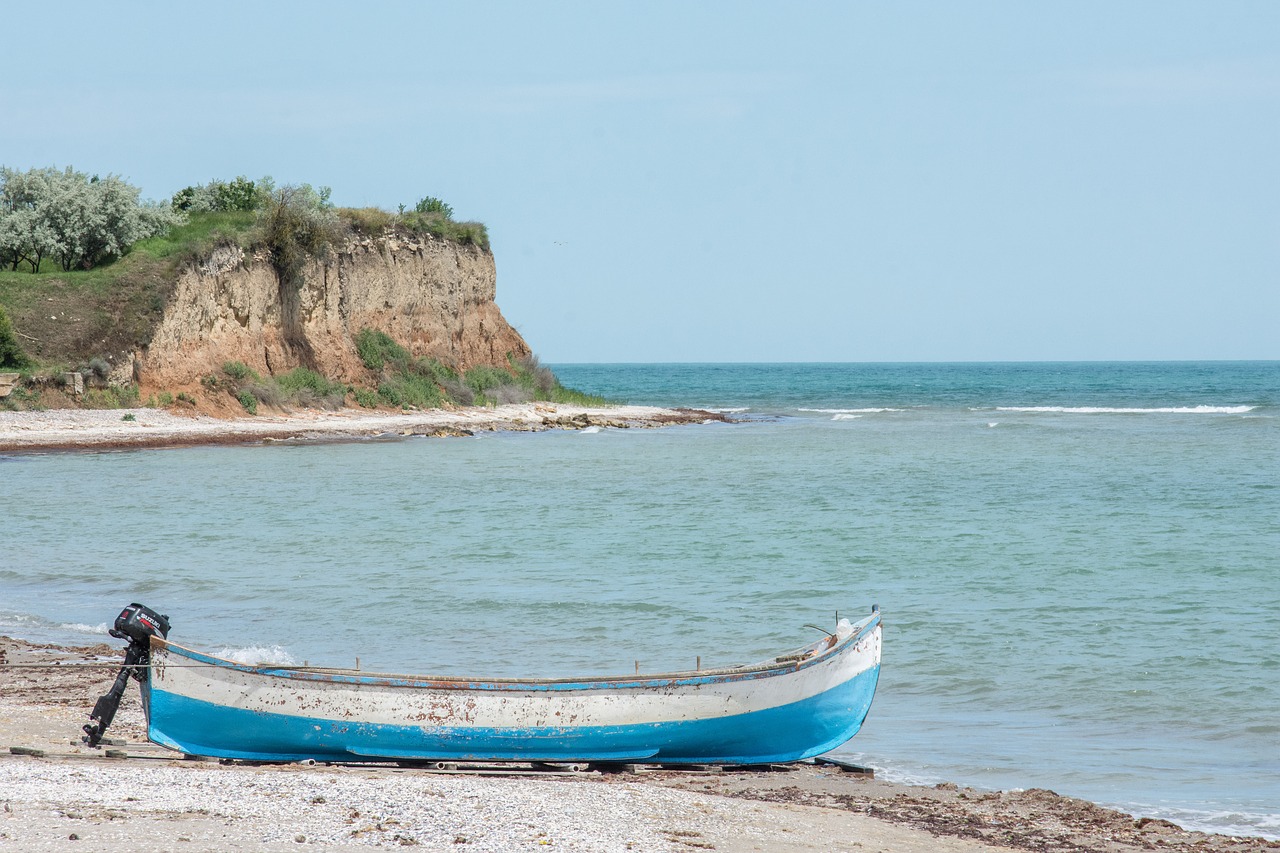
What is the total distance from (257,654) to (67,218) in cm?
3669

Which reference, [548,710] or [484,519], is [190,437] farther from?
[548,710]

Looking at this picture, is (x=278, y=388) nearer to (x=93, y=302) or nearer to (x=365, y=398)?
(x=365, y=398)

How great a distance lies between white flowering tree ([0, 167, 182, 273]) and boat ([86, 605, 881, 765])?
39237 millimetres

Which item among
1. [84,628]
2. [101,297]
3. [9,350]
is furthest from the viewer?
[101,297]

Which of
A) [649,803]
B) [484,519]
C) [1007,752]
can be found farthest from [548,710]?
[484,519]

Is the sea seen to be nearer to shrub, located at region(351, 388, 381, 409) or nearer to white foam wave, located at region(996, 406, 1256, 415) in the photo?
shrub, located at region(351, 388, 381, 409)

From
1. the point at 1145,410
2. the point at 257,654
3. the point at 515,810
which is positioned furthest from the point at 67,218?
the point at 1145,410

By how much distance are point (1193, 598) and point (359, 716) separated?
11.1 metres

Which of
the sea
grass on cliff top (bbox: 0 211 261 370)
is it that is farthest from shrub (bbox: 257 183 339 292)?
the sea

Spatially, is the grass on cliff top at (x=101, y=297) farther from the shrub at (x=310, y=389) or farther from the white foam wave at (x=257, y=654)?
the white foam wave at (x=257, y=654)

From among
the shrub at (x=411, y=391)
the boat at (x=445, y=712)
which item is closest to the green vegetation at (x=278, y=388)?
the shrub at (x=411, y=391)

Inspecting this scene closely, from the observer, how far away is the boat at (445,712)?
9.01m

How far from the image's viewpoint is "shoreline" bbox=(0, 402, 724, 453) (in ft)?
114

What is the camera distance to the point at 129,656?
939 centimetres
